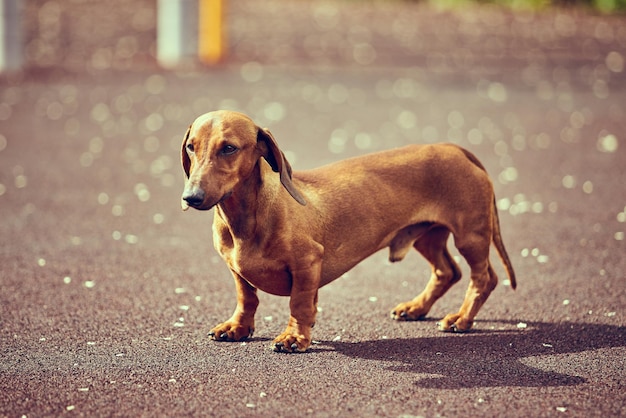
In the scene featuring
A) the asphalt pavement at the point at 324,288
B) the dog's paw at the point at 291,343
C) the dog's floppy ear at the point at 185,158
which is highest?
the dog's floppy ear at the point at 185,158

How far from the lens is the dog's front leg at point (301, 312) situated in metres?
4.85

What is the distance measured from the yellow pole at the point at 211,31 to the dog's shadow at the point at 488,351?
12.7 m

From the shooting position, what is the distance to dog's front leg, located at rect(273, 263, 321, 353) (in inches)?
191

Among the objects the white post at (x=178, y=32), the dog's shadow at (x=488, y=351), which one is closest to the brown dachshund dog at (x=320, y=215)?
the dog's shadow at (x=488, y=351)

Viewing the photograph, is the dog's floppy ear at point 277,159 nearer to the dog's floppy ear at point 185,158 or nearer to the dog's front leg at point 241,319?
the dog's floppy ear at point 185,158

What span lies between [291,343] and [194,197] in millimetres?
998

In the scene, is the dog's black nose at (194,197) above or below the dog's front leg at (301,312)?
above

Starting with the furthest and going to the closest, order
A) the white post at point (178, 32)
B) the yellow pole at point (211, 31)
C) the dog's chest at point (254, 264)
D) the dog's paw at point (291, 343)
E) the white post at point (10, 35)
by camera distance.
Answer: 1. the yellow pole at point (211, 31)
2. the white post at point (178, 32)
3. the white post at point (10, 35)
4. the dog's paw at point (291, 343)
5. the dog's chest at point (254, 264)

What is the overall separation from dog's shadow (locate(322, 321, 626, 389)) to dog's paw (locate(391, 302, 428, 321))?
311 mm

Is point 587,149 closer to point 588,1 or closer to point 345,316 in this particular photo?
point 345,316

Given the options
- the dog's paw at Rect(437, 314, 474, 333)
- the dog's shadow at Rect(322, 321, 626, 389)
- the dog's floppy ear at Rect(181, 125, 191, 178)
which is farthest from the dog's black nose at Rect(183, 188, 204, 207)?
the dog's paw at Rect(437, 314, 474, 333)

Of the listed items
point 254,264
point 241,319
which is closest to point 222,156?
point 254,264

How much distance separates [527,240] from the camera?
24.2 feet

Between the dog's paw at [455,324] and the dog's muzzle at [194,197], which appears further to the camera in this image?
the dog's paw at [455,324]
